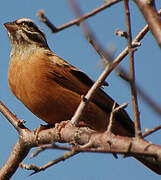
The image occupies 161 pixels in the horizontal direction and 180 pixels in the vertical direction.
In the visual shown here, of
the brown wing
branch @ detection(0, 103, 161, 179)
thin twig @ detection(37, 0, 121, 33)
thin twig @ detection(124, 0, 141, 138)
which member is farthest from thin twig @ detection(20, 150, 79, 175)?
the brown wing

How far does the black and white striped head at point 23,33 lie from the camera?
29.7ft

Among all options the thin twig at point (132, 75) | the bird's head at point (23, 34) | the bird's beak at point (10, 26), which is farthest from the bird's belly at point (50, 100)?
the thin twig at point (132, 75)

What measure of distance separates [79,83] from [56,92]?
717 millimetres

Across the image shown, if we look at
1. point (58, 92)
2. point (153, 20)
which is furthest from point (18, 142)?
point (153, 20)

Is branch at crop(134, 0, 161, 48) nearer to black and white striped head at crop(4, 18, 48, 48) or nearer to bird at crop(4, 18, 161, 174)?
bird at crop(4, 18, 161, 174)

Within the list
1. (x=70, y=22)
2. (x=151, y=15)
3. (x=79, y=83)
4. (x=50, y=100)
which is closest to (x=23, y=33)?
(x=79, y=83)

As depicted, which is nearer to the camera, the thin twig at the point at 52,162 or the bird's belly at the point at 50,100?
the thin twig at the point at 52,162

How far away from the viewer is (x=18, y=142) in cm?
616

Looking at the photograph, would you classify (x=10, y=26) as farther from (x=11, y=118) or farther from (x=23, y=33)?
(x=11, y=118)

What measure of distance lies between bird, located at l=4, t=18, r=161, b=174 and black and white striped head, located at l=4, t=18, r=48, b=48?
54 centimetres

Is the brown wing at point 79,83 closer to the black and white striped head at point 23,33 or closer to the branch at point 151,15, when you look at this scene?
the black and white striped head at point 23,33

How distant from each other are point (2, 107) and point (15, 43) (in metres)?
3.15

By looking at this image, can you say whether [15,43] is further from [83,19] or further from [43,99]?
[83,19]

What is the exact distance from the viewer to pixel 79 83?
8.14 meters
